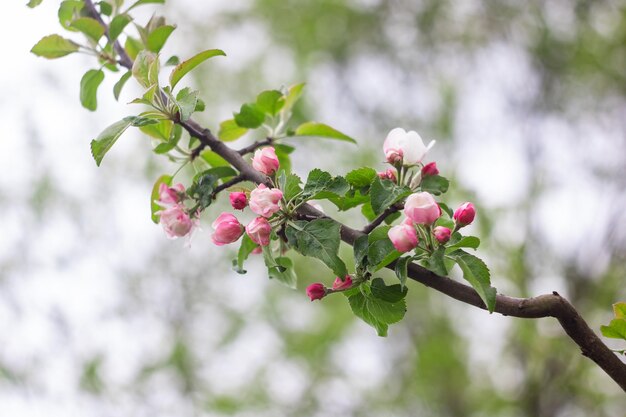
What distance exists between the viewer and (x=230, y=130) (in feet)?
2.08

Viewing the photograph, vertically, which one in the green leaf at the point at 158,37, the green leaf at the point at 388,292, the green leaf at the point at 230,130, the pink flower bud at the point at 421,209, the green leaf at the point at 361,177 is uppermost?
the green leaf at the point at 158,37

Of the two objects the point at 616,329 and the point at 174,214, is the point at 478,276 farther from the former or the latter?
the point at 174,214

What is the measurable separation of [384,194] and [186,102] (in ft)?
0.49

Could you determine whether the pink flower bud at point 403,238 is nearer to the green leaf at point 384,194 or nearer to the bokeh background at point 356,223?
the green leaf at point 384,194

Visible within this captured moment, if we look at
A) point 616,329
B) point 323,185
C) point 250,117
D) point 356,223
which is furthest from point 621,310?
point 356,223

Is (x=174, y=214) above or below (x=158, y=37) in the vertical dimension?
below

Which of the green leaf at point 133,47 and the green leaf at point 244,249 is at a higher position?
the green leaf at point 133,47

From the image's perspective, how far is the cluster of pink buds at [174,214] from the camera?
0.53 metres

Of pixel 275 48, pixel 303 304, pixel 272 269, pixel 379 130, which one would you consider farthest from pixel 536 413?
pixel 272 269

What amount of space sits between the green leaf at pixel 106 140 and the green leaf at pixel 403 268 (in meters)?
0.21

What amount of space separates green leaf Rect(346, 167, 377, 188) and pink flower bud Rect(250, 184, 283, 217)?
0.05 m

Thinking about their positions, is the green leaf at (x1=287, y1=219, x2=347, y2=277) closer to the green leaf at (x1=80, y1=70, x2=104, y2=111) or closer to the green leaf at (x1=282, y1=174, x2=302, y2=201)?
the green leaf at (x1=282, y1=174, x2=302, y2=201)

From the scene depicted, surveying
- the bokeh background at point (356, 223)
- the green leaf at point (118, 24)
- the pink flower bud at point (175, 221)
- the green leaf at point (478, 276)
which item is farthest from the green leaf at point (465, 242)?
the bokeh background at point (356, 223)

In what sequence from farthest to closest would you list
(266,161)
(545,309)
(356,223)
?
1. (356,223)
2. (266,161)
3. (545,309)
